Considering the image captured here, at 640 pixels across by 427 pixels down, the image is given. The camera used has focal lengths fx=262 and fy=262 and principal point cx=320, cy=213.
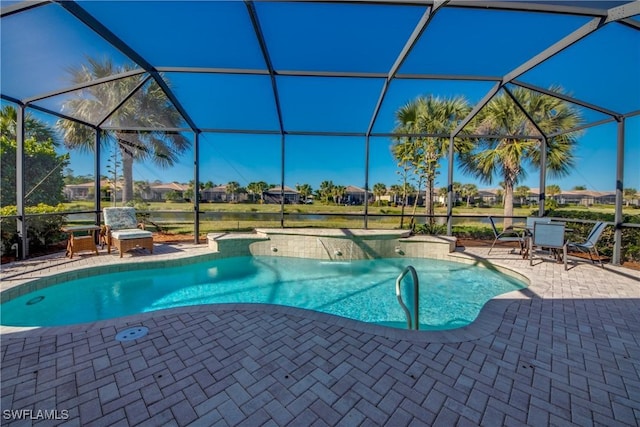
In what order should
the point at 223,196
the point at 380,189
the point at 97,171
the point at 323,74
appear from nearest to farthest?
the point at 323,74 → the point at 97,171 → the point at 380,189 → the point at 223,196

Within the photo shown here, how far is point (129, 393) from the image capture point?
175 cm

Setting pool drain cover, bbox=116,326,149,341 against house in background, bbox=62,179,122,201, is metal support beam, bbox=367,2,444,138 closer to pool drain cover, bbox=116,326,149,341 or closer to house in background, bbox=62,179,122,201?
pool drain cover, bbox=116,326,149,341

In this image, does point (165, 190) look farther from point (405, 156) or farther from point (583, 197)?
point (583, 197)

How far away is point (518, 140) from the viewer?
9.01m


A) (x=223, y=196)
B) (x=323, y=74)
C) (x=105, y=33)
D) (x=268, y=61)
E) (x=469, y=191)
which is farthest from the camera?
(x=223, y=196)

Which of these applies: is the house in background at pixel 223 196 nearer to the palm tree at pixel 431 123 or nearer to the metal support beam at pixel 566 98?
the palm tree at pixel 431 123

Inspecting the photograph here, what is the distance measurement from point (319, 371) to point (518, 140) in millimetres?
10472

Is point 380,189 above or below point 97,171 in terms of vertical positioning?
above

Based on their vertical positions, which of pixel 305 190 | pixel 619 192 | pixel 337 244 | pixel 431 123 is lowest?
pixel 337 244

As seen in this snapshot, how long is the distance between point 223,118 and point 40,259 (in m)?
4.82

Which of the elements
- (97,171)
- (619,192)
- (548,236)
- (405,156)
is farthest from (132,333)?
(405,156)

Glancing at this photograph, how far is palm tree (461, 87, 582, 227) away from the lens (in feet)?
26.1

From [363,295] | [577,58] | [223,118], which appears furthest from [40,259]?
[577,58]

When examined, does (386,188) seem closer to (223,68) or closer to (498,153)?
(498,153)
